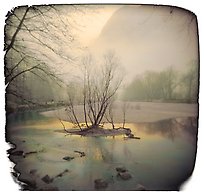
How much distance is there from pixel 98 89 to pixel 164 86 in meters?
0.21

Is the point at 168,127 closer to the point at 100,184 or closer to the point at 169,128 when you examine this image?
the point at 169,128

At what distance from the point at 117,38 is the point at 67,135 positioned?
1.16 ft

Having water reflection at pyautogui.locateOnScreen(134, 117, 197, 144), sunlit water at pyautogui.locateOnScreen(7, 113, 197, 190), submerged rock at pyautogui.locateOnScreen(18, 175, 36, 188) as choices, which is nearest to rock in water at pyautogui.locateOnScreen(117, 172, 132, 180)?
sunlit water at pyautogui.locateOnScreen(7, 113, 197, 190)

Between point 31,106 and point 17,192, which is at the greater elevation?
point 31,106

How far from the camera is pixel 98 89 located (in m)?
1.33

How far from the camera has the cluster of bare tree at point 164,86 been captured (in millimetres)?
1332

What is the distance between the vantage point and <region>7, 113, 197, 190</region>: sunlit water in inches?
52.7

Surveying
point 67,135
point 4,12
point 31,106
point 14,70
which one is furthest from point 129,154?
point 4,12

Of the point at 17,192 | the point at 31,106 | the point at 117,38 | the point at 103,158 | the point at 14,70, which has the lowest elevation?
the point at 17,192

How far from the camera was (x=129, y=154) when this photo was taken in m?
1.33

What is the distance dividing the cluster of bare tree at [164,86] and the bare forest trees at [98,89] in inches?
2.1

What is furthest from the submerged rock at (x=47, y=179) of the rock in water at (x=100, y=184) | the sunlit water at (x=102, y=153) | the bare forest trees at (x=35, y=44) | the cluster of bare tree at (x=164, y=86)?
the cluster of bare tree at (x=164, y=86)

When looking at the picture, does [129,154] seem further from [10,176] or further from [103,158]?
[10,176]

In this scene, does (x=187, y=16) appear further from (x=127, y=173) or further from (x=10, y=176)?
(x=10, y=176)
